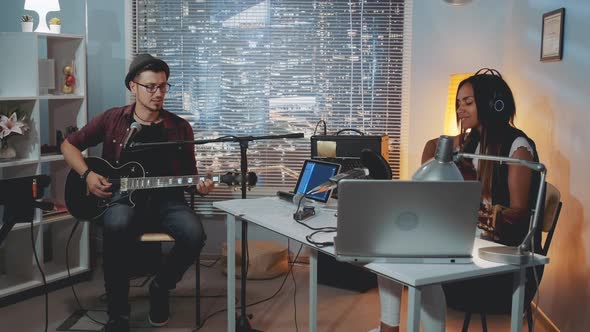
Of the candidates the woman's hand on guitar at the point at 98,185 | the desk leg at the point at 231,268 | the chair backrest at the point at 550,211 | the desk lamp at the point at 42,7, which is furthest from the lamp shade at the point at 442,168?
the desk lamp at the point at 42,7

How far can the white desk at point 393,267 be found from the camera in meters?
1.79

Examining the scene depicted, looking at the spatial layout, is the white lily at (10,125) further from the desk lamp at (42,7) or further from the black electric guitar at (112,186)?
the desk lamp at (42,7)

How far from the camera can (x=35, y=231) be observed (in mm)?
3574

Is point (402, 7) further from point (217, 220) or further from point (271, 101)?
point (217, 220)

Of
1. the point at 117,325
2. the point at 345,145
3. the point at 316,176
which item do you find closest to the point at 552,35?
the point at 345,145

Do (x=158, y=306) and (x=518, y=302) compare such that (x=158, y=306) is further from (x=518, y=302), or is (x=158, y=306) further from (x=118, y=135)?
(x=518, y=302)

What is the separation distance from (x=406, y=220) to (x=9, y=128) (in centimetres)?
242

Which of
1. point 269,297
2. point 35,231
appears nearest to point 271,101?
point 269,297

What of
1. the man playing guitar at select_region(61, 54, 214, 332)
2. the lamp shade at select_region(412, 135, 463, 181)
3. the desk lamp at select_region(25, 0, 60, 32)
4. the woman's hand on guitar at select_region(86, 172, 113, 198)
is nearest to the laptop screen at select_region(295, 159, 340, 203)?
the man playing guitar at select_region(61, 54, 214, 332)

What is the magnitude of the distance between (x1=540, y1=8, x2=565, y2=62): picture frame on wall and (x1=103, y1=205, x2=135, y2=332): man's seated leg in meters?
2.17

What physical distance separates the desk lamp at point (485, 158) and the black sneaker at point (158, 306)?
1691 millimetres

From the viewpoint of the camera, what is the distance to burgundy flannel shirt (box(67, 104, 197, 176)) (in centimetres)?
336

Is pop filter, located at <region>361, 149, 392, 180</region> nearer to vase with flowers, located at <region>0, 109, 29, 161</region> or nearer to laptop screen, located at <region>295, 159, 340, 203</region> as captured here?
laptop screen, located at <region>295, 159, 340, 203</region>

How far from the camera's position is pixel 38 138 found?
3555 millimetres
